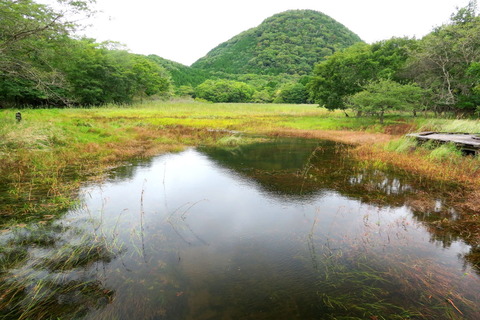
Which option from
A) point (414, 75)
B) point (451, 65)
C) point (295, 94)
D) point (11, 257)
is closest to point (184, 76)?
point (295, 94)

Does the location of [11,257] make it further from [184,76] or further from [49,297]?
[184,76]

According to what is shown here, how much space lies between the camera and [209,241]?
5070 millimetres

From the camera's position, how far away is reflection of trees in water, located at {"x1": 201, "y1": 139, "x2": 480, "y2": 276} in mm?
5840

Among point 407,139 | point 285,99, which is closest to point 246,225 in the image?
point 407,139

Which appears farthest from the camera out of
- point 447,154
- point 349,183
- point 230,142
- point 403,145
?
point 230,142

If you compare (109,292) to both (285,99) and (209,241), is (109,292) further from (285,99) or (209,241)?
(285,99)

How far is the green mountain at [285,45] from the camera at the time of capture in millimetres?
132625

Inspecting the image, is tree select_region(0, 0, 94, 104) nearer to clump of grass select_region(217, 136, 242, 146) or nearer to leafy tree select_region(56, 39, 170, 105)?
clump of grass select_region(217, 136, 242, 146)

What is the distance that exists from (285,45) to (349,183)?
152 m

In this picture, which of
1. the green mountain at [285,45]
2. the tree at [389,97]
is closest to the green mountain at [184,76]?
the green mountain at [285,45]

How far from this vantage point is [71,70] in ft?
122

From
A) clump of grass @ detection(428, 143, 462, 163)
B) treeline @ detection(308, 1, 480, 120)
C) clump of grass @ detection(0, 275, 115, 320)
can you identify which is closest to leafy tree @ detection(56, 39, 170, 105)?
treeline @ detection(308, 1, 480, 120)

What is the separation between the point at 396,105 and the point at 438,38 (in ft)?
26.5

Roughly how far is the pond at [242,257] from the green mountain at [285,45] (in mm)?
128181
